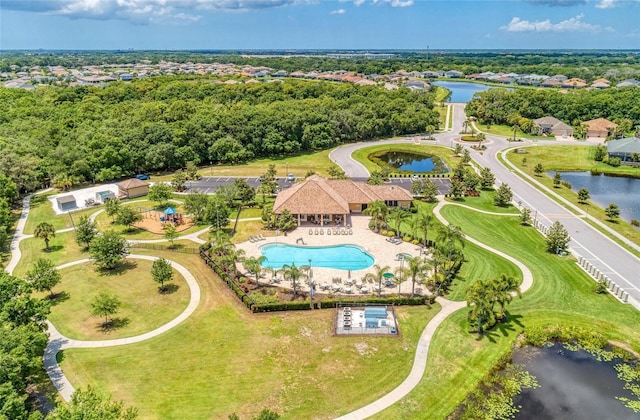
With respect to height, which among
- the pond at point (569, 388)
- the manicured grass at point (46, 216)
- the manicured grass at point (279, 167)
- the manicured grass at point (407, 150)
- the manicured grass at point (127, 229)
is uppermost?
the manicured grass at point (407, 150)

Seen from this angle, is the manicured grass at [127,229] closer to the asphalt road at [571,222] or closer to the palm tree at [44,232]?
the palm tree at [44,232]

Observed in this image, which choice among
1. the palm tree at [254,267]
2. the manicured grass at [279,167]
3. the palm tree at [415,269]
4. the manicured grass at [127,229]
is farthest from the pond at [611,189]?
the manicured grass at [127,229]

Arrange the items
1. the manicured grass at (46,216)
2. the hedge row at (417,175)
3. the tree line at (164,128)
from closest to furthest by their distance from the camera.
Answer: the manicured grass at (46,216), the tree line at (164,128), the hedge row at (417,175)

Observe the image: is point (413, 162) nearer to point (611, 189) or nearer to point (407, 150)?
point (407, 150)

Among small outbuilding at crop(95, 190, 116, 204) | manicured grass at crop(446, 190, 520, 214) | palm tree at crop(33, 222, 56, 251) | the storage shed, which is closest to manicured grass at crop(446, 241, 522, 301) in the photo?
the storage shed

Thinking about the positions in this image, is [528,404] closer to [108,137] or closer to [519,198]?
[519,198]

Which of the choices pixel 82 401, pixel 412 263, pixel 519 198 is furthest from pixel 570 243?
pixel 82 401
